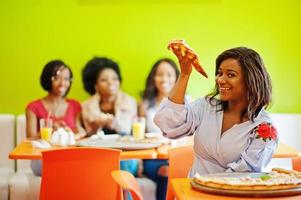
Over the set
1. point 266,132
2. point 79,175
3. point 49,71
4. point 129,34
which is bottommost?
point 79,175

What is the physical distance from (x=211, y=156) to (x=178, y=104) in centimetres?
27

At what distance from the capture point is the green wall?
4.48m

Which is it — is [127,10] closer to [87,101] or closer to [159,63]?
[159,63]

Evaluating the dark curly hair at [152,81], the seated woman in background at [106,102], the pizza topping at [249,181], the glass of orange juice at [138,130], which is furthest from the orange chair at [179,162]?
the dark curly hair at [152,81]

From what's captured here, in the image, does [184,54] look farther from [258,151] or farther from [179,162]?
[179,162]

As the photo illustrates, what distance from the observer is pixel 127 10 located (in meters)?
4.51

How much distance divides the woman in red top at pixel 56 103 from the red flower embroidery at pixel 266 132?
1892 mm

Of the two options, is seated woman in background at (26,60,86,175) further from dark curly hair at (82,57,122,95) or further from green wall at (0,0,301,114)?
green wall at (0,0,301,114)

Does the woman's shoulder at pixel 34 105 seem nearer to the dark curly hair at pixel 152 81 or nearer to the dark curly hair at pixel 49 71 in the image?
the dark curly hair at pixel 49 71

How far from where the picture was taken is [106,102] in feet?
14.2

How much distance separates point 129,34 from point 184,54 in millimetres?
2153

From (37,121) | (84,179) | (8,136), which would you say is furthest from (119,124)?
(84,179)

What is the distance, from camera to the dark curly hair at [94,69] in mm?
4367

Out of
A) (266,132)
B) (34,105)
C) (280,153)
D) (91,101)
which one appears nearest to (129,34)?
(91,101)
